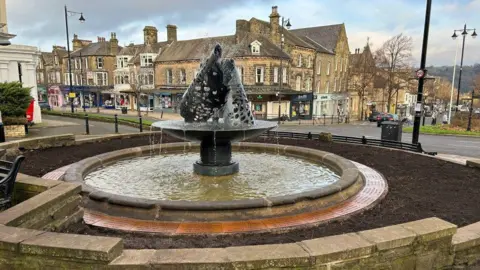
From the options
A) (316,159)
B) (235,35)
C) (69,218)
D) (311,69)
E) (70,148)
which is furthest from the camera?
(311,69)

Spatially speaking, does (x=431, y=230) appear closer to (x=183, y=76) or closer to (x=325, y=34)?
(x=183, y=76)

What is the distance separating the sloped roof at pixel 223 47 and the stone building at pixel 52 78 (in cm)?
3021

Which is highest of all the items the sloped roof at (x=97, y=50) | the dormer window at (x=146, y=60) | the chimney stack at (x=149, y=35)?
the chimney stack at (x=149, y=35)

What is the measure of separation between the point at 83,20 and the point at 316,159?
110 feet

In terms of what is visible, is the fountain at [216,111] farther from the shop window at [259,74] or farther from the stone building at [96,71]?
the stone building at [96,71]

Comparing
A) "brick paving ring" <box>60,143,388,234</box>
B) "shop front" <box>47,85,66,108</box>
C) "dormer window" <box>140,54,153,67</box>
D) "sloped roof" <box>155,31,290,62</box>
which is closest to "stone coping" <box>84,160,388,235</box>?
"brick paving ring" <box>60,143,388,234</box>

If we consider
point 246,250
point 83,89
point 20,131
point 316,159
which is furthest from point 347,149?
point 83,89

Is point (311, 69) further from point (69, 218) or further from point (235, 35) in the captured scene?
point (69, 218)

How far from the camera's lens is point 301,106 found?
44.6 m

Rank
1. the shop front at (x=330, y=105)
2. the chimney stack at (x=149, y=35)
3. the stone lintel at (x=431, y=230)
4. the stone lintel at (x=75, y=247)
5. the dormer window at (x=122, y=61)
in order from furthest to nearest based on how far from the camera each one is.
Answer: the dormer window at (x=122, y=61)
the chimney stack at (x=149, y=35)
the shop front at (x=330, y=105)
the stone lintel at (x=431, y=230)
the stone lintel at (x=75, y=247)

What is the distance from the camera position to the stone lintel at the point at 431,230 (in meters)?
4.01

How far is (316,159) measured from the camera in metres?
10.8

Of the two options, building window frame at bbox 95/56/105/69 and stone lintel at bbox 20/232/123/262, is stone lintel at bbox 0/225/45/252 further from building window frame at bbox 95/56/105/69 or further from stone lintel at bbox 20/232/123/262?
building window frame at bbox 95/56/105/69

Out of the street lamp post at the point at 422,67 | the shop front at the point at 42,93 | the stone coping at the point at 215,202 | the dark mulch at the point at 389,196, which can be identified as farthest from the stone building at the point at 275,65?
the shop front at the point at 42,93
